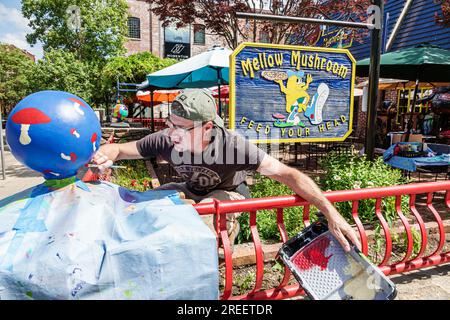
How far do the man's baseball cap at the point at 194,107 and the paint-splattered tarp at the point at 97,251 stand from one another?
3.05ft

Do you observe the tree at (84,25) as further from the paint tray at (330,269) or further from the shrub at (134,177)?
the paint tray at (330,269)

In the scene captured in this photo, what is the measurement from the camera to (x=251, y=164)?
242 cm

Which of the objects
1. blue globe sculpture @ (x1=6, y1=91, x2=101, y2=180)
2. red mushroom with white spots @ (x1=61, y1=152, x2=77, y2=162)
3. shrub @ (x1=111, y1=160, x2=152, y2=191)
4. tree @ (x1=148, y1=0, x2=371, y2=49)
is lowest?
shrub @ (x1=111, y1=160, x2=152, y2=191)

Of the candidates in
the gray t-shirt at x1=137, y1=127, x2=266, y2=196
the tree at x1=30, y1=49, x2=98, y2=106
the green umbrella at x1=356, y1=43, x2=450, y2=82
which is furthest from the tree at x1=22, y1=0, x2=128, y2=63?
the gray t-shirt at x1=137, y1=127, x2=266, y2=196

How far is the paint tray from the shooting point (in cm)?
183

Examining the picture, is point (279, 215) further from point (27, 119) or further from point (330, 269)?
point (27, 119)

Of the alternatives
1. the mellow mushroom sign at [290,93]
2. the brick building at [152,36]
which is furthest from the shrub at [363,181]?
the brick building at [152,36]

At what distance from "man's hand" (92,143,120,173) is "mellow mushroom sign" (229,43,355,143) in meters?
2.36

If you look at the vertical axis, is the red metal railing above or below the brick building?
below

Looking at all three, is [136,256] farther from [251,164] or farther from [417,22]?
[417,22]

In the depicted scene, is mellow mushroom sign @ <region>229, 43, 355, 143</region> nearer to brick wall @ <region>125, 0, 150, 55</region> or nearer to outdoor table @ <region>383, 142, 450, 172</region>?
outdoor table @ <region>383, 142, 450, 172</region>

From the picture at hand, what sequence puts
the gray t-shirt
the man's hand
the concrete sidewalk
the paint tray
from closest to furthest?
1. the paint tray
2. the man's hand
3. the gray t-shirt
4. the concrete sidewalk

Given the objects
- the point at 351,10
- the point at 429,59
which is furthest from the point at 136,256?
the point at 351,10

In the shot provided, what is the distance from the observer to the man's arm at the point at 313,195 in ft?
6.57
